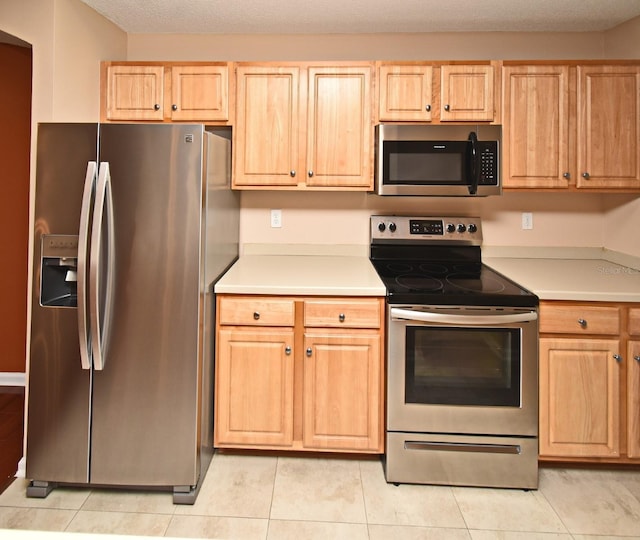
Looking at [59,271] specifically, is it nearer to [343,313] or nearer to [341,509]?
[343,313]

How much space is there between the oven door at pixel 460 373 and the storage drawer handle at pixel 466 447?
2.3 inches

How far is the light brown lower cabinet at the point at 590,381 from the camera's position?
7.20 feet

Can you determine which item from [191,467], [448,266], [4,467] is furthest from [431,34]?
[4,467]

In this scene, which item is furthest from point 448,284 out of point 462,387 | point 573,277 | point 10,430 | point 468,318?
point 10,430

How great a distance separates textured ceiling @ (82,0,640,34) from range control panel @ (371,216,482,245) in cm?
111

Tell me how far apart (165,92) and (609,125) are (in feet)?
7.94

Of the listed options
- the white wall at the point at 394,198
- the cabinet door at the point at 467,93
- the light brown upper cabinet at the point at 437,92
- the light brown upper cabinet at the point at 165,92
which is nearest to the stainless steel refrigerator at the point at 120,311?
the light brown upper cabinet at the point at 165,92

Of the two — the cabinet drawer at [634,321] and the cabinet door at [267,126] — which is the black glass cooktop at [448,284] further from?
the cabinet door at [267,126]

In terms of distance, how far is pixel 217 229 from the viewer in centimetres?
237

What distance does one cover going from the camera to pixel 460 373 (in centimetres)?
221

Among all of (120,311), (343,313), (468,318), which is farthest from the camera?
(343,313)

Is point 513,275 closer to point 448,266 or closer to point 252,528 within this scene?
Result: point 448,266

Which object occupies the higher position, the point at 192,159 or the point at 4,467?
the point at 192,159

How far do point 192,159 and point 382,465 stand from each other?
1663mm
